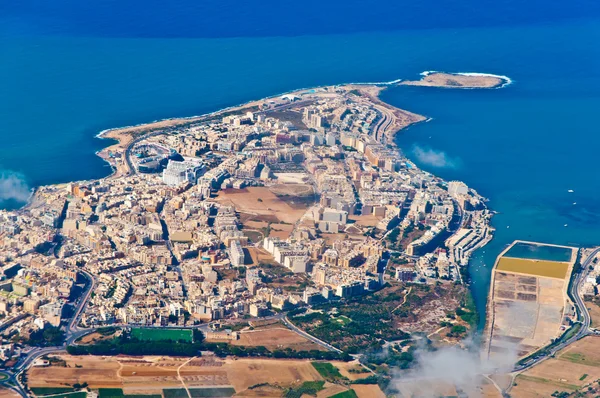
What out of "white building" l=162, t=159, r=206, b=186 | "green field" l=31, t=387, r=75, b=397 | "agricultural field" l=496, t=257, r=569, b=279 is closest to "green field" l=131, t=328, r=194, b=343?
"green field" l=31, t=387, r=75, b=397

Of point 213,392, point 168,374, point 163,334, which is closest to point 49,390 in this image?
point 168,374

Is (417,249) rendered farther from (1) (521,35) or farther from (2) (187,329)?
(1) (521,35)

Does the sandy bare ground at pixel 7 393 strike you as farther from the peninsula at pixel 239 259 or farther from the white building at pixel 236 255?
the white building at pixel 236 255

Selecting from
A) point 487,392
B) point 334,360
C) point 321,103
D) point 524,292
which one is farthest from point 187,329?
point 321,103

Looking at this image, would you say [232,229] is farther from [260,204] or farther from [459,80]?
[459,80]

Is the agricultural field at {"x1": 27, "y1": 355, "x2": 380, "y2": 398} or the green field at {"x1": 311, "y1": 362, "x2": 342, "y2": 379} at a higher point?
the agricultural field at {"x1": 27, "y1": 355, "x2": 380, "y2": 398}

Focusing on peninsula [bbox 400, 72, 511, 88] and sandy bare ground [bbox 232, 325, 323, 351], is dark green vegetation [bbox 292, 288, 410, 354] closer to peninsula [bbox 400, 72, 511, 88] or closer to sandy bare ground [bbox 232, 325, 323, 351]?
sandy bare ground [bbox 232, 325, 323, 351]

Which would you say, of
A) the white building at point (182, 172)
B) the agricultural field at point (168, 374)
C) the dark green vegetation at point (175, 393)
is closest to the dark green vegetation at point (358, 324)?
the agricultural field at point (168, 374)
